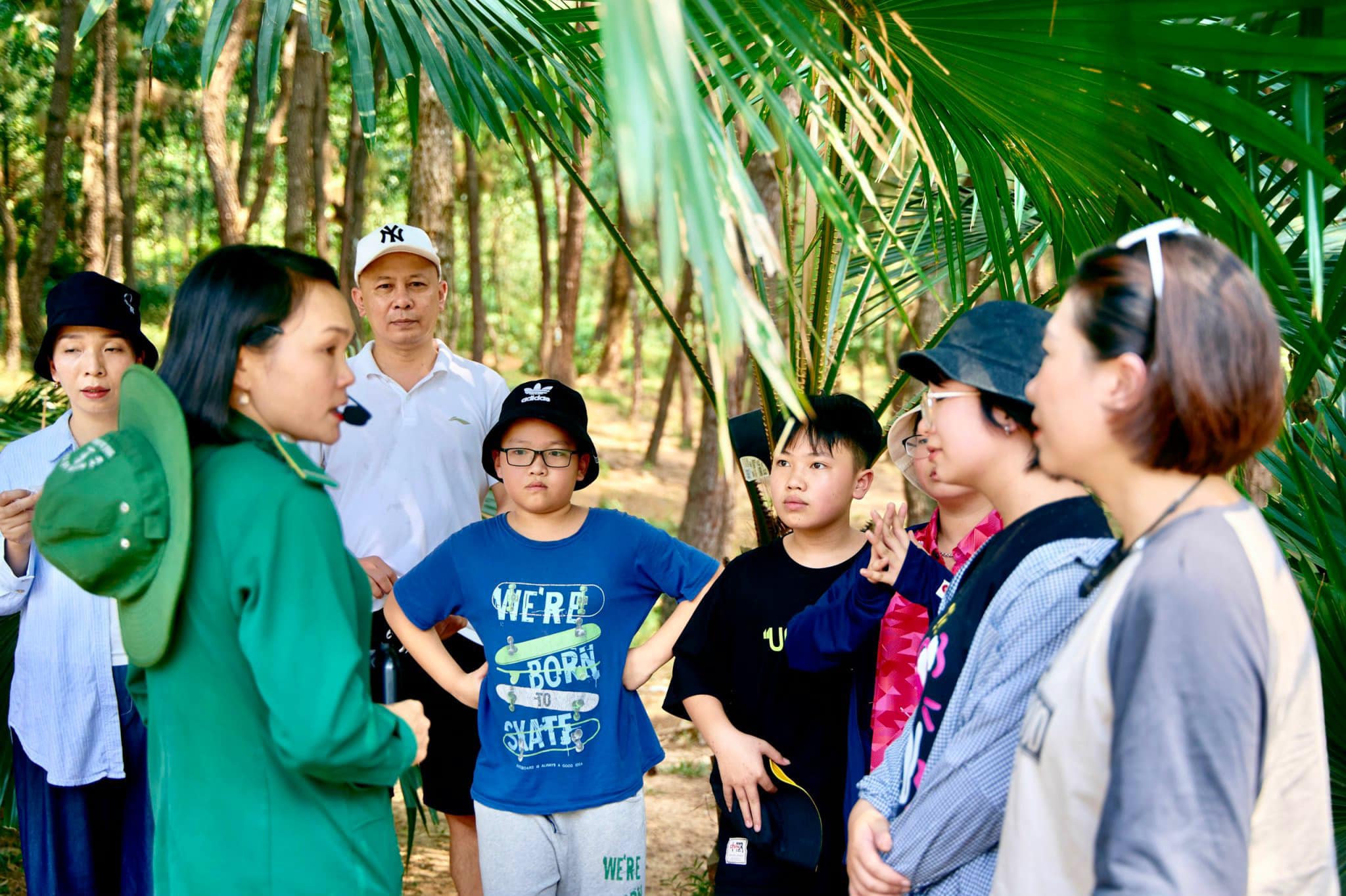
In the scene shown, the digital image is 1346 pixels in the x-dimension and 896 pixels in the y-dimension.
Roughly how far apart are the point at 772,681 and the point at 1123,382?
143 centimetres

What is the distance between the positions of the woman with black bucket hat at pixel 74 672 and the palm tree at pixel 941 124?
758mm

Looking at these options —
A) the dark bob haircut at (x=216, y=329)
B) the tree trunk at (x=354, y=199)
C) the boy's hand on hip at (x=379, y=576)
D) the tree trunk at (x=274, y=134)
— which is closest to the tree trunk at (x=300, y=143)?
the tree trunk at (x=354, y=199)

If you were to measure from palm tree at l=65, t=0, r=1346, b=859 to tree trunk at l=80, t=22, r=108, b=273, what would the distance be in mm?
8776

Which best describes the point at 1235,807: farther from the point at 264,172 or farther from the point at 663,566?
the point at 264,172

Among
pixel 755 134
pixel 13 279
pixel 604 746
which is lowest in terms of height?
pixel 604 746

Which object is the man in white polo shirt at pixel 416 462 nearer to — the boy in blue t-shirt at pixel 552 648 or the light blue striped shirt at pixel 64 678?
the boy in blue t-shirt at pixel 552 648

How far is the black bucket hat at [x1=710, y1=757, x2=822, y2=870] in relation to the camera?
8.25 ft

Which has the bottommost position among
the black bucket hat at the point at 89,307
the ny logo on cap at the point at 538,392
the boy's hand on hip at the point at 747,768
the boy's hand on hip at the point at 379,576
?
the boy's hand on hip at the point at 747,768

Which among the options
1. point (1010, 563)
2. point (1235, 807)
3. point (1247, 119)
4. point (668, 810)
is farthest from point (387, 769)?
point (668, 810)

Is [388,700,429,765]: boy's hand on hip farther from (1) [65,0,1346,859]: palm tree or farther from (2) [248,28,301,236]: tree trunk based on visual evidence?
(2) [248,28,301,236]: tree trunk

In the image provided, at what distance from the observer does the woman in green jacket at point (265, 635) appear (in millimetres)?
1608

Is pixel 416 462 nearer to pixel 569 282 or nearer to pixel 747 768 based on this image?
pixel 747 768

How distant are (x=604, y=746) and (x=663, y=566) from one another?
47cm

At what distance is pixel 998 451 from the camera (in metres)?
1.87
